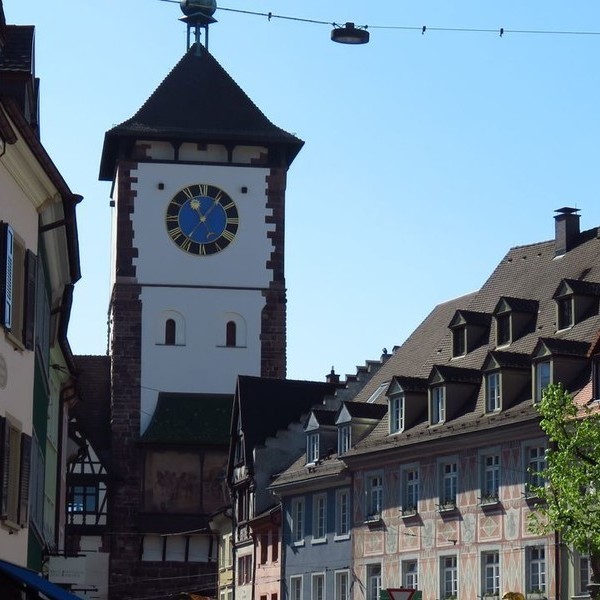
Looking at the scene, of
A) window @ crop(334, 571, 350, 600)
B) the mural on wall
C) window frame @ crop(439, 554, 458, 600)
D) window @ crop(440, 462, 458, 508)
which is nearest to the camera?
window frame @ crop(439, 554, 458, 600)

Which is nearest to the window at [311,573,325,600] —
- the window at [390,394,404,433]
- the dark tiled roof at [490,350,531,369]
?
the window at [390,394,404,433]

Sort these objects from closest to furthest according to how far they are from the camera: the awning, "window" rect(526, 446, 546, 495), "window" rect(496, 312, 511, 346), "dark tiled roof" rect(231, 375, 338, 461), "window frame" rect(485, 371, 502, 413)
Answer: the awning, "window" rect(526, 446, 546, 495), "window frame" rect(485, 371, 502, 413), "window" rect(496, 312, 511, 346), "dark tiled roof" rect(231, 375, 338, 461)

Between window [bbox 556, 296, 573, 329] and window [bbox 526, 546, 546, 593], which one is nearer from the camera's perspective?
window [bbox 526, 546, 546, 593]

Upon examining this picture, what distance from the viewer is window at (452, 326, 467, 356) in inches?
1874

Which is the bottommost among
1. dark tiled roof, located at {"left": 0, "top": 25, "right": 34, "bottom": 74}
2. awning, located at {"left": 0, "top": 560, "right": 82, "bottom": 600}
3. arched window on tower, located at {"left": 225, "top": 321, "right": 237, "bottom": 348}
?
awning, located at {"left": 0, "top": 560, "right": 82, "bottom": 600}

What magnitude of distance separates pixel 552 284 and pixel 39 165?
27.5m

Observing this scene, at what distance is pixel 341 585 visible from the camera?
50.6 m

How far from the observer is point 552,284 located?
4612 cm

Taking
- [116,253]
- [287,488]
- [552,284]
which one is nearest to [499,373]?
[552,284]

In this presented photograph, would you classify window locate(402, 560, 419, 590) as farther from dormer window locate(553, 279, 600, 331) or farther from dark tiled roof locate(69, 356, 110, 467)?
dark tiled roof locate(69, 356, 110, 467)

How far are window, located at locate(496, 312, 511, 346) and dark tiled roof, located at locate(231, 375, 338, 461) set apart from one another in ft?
50.2

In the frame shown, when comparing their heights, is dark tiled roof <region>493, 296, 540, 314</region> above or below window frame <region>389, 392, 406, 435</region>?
above

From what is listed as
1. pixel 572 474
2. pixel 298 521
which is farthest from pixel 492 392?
pixel 572 474

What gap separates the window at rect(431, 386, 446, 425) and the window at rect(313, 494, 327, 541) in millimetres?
6971
